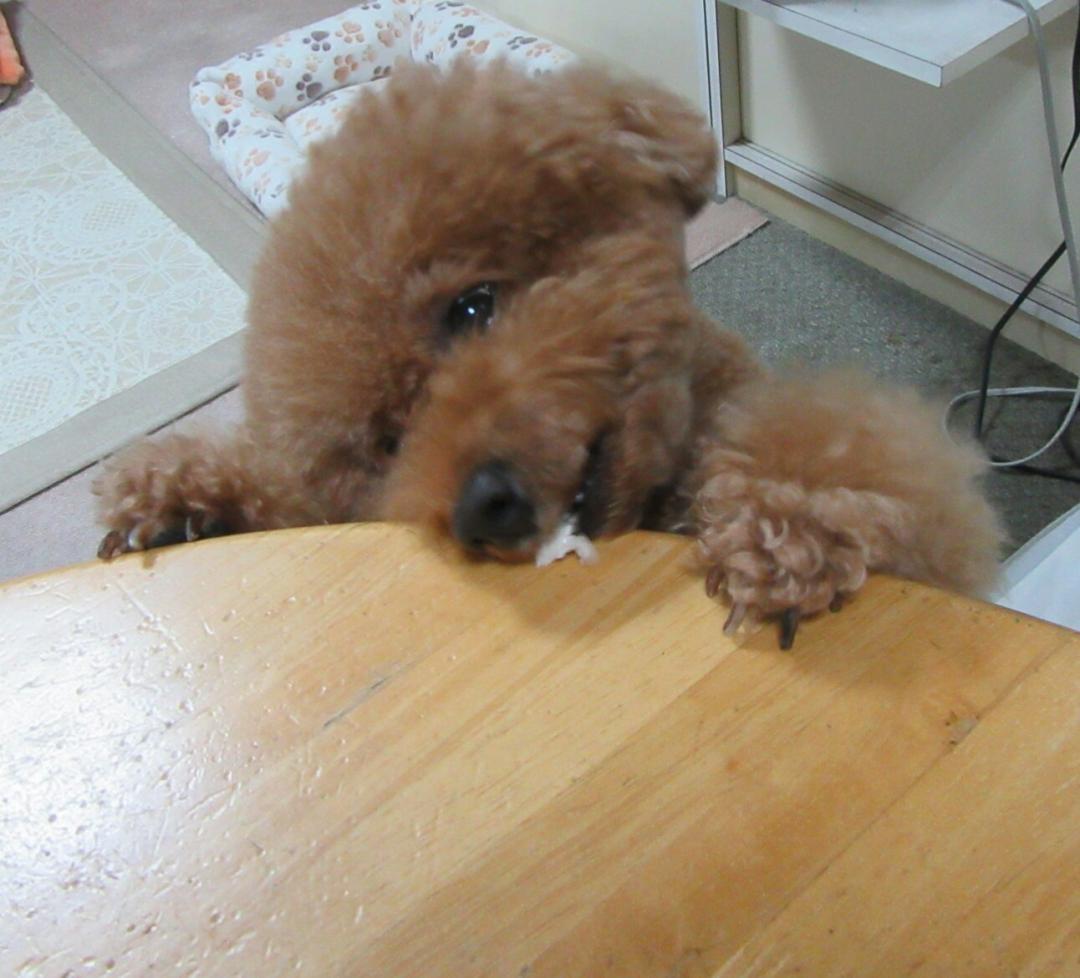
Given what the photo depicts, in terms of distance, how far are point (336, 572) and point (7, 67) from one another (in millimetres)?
2840

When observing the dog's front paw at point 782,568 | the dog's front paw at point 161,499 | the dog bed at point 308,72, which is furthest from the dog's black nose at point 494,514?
the dog bed at point 308,72

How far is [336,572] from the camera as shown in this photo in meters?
0.67

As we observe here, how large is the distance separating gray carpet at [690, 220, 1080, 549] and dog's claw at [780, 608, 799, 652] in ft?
3.19

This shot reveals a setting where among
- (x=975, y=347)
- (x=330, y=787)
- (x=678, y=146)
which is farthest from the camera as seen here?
(x=975, y=347)

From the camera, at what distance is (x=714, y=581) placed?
0.61 m

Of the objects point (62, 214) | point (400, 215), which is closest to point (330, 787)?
point (400, 215)

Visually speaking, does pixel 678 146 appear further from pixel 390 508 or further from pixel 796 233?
pixel 796 233

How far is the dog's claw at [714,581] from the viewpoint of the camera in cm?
60

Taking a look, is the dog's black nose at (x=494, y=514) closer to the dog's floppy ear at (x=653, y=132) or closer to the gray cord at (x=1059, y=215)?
the dog's floppy ear at (x=653, y=132)

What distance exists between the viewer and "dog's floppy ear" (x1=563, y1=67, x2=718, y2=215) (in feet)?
2.65

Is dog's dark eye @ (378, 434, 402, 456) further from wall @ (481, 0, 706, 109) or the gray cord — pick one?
wall @ (481, 0, 706, 109)

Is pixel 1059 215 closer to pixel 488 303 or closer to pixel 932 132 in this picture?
pixel 932 132

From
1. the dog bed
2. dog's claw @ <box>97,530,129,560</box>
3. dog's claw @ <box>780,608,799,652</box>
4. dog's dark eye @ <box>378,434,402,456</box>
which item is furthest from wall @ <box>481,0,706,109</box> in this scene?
dog's claw @ <box>780,608,799,652</box>

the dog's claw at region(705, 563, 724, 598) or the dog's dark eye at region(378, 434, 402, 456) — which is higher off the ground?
the dog's claw at region(705, 563, 724, 598)
